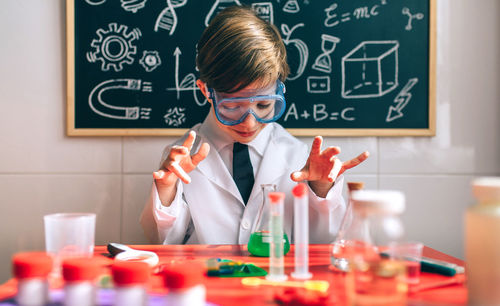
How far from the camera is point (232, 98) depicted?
4.00 feet

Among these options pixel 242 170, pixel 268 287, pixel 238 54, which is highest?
pixel 238 54

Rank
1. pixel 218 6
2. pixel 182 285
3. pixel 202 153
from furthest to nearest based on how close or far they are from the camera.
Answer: pixel 218 6 < pixel 202 153 < pixel 182 285

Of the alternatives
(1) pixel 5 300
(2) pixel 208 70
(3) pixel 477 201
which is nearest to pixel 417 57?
(2) pixel 208 70

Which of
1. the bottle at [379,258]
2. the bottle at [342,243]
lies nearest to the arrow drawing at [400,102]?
the bottle at [342,243]

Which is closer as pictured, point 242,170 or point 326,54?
point 242,170

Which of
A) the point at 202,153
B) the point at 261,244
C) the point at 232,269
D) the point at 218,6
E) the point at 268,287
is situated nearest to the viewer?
the point at 268,287

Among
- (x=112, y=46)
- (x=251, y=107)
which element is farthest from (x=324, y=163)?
(x=112, y=46)

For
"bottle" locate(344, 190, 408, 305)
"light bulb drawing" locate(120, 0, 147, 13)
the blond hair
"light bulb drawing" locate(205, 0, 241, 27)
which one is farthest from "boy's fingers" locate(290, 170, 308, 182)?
"light bulb drawing" locate(120, 0, 147, 13)

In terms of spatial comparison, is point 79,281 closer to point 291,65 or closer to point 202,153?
point 202,153

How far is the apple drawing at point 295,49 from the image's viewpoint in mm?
1801

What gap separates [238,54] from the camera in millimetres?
1288

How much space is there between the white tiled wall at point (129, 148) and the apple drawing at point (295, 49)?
35cm

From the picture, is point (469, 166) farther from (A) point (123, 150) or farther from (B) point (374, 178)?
(A) point (123, 150)

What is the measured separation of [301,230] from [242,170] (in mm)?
701
